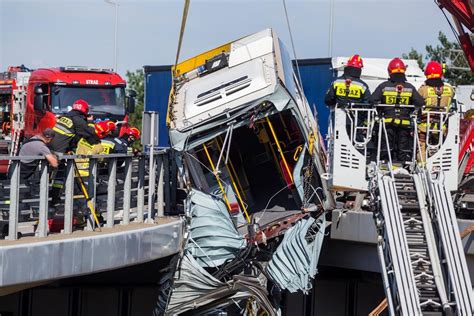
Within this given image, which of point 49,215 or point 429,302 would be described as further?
point 49,215

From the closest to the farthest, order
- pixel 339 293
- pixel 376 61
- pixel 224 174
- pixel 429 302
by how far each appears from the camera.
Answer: pixel 429 302
pixel 224 174
pixel 339 293
pixel 376 61

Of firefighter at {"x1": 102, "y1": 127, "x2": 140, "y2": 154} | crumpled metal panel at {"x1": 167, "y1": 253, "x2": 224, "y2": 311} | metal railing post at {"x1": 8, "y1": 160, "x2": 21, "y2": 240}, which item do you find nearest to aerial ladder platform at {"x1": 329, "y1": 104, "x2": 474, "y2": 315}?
crumpled metal panel at {"x1": 167, "y1": 253, "x2": 224, "y2": 311}

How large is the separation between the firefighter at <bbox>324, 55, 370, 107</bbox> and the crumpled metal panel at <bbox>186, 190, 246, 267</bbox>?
80.8 inches

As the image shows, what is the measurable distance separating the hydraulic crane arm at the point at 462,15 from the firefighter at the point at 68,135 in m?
6.56

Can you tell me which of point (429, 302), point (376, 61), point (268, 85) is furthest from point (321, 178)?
point (376, 61)

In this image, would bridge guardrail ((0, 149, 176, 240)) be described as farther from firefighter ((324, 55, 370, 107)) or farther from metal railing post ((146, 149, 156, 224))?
firefighter ((324, 55, 370, 107))

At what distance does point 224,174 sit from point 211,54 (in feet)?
6.60

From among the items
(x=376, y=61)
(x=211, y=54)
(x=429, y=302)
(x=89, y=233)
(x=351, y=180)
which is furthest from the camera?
(x=376, y=61)

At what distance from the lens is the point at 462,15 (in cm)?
1609

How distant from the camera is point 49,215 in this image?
10672mm

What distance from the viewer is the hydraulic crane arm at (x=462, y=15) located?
15969 millimetres

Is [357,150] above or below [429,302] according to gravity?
above

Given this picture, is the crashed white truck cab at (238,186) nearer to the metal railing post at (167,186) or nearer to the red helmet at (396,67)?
the metal railing post at (167,186)

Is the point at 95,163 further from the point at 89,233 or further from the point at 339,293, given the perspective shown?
the point at 339,293
